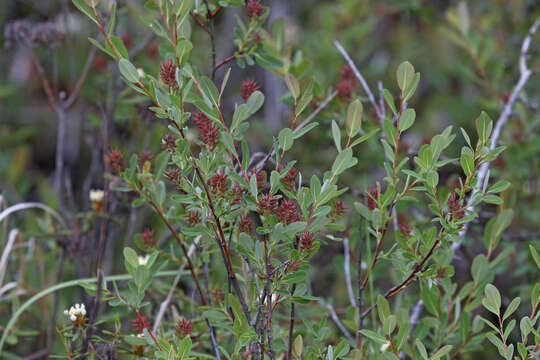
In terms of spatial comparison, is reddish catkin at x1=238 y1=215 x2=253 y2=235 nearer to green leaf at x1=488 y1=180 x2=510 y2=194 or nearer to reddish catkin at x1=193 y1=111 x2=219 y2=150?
reddish catkin at x1=193 y1=111 x2=219 y2=150

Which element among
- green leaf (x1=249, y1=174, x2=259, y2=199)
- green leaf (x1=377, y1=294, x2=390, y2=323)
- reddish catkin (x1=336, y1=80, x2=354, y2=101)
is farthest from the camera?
reddish catkin (x1=336, y1=80, x2=354, y2=101)

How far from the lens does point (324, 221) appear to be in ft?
2.75

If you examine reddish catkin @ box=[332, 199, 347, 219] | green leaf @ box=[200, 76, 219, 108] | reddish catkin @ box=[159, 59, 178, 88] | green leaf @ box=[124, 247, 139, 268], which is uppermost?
reddish catkin @ box=[159, 59, 178, 88]

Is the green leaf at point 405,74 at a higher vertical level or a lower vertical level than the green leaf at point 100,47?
lower

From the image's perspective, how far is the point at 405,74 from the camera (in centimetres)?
88

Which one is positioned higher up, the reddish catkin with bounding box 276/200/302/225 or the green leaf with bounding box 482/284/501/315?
the reddish catkin with bounding box 276/200/302/225

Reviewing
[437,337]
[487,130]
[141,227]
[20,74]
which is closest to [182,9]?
[487,130]

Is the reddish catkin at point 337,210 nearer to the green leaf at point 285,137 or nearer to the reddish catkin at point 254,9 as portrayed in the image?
the green leaf at point 285,137

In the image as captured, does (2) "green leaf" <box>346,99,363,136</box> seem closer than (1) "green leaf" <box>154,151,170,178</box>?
Yes

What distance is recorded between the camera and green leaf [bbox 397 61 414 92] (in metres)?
0.88

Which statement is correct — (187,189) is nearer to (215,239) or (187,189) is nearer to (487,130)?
(215,239)

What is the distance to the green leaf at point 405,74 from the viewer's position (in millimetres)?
879

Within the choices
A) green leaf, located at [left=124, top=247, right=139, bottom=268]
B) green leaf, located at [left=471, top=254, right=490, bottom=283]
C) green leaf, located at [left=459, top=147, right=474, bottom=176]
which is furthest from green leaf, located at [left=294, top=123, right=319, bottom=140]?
green leaf, located at [left=471, top=254, right=490, bottom=283]

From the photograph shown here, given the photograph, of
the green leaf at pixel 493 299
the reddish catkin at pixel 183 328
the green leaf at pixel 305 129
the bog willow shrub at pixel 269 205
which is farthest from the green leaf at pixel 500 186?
the reddish catkin at pixel 183 328
